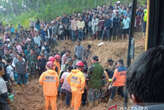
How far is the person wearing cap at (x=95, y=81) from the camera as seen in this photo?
664cm

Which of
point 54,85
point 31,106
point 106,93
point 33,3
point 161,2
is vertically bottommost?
point 31,106

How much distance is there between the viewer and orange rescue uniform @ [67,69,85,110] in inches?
248

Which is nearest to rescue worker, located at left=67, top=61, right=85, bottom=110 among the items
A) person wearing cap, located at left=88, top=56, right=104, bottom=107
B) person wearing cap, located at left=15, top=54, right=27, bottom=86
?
person wearing cap, located at left=88, top=56, right=104, bottom=107

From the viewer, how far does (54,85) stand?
643cm

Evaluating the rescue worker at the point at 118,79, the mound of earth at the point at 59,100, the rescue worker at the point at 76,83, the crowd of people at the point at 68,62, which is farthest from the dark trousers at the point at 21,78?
the rescue worker at the point at 118,79

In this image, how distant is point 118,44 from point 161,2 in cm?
1051

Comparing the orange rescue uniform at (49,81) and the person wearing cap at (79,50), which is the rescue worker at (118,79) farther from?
the person wearing cap at (79,50)

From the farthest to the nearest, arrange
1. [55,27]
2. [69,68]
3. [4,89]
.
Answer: [55,27] < [69,68] < [4,89]

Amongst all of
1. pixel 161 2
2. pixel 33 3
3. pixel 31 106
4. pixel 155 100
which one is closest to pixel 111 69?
pixel 31 106

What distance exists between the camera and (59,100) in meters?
8.10

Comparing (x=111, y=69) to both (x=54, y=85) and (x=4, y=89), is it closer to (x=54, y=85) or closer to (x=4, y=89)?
(x=54, y=85)

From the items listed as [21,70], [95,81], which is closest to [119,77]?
[95,81]

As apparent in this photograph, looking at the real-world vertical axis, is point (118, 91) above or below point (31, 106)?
above

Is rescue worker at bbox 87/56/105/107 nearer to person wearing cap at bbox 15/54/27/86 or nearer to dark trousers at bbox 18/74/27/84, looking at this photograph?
person wearing cap at bbox 15/54/27/86
